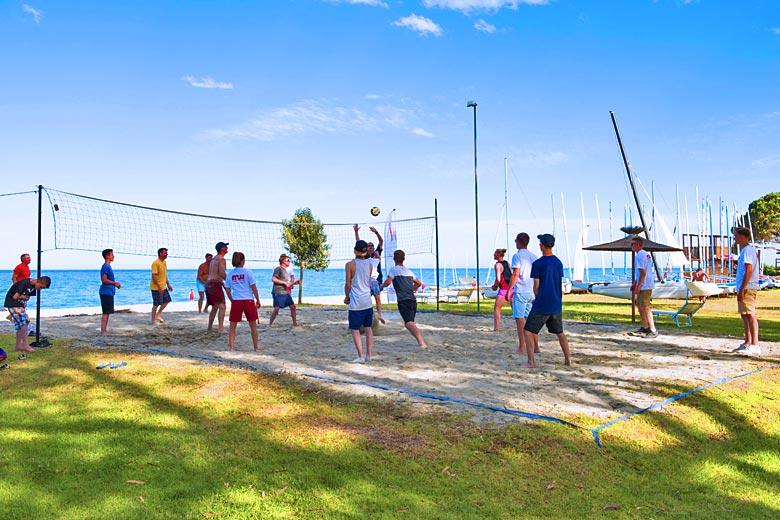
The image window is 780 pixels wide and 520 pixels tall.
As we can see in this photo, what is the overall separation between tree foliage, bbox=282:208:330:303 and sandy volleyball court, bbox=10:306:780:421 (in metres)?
12.5

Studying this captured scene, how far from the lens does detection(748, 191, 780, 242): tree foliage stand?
5141 centimetres

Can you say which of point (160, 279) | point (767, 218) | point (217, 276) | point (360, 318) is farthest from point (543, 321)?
point (767, 218)

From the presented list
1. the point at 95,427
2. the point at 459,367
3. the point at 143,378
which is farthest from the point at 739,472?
the point at 143,378

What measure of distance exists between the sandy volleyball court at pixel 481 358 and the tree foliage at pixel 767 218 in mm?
51814

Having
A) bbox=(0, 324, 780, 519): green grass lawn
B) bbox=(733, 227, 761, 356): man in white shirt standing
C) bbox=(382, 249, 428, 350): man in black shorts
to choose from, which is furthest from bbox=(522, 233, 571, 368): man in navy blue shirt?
bbox=(733, 227, 761, 356): man in white shirt standing

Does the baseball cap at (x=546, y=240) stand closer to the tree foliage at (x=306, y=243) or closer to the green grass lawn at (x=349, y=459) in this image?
the green grass lawn at (x=349, y=459)

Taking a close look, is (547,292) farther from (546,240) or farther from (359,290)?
(359,290)

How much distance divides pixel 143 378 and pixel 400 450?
3.41 metres

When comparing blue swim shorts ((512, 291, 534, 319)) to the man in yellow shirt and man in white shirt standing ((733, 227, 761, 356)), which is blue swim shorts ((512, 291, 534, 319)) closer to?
man in white shirt standing ((733, 227, 761, 356))

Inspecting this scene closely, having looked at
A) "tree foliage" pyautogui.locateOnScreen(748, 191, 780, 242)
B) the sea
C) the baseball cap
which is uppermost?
"tree foliage" pyautogui.locateOnScreen(748, 191, 780, 242)

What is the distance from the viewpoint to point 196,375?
605cm

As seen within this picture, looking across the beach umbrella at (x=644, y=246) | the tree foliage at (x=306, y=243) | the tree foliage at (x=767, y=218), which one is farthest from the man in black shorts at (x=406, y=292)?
the tree foliage at (x=767, y=218)

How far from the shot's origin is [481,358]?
7.41 meters

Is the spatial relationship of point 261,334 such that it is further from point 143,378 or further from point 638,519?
point 638,519
